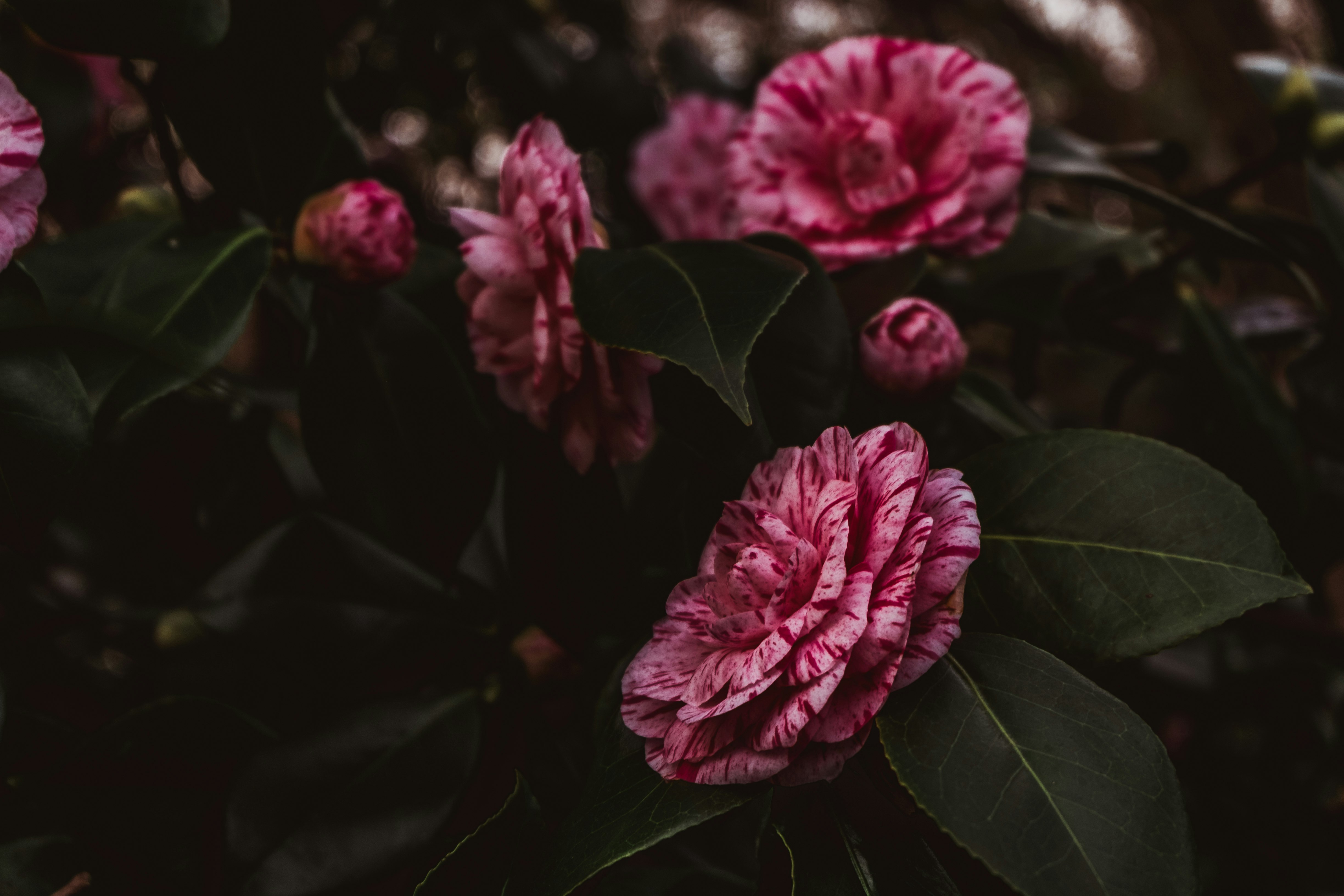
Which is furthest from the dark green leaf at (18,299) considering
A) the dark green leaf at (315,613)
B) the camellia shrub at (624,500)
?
the dark green leaf at (315,613)

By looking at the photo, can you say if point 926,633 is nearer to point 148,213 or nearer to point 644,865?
point 644,865

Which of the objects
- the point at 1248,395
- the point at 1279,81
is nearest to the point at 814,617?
the point at 1248,395

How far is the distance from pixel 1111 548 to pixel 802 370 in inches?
7.1

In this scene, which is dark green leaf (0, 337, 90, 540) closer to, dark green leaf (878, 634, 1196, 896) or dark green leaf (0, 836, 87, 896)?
dark green leaf (0, 836, 87, 896)

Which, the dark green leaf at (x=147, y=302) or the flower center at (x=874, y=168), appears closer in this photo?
the dark green leaf at (x=147, y=302)

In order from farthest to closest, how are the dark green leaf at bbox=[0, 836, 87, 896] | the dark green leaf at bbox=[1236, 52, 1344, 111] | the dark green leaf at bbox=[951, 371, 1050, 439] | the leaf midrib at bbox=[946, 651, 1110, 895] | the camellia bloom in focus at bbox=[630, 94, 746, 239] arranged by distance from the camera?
the camellia bloom in focus at bbox=[630, 94, 746, 239] → the dark green leaf at bbox=[1236, 52, 1344, 111] → the dark green leaf at bbox=[951, 371, 1050, 439] → the dark green leaf at bbox=[0, 836, 87, 896] → the leaf midrib at bbox=[946, 651, 1110, 895]

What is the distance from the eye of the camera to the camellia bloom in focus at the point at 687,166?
1.07 metres

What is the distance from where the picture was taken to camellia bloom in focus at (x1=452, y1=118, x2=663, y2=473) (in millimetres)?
447

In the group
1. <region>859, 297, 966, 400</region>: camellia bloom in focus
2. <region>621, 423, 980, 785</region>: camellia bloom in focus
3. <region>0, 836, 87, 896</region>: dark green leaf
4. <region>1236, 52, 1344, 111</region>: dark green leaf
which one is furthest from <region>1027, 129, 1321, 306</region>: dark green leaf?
<region>0, 836, 87, 896</region>: dark green leaf

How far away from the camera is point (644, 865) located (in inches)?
24.7

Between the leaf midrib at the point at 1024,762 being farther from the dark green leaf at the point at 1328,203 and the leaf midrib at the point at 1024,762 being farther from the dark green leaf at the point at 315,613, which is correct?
the dark green leaf at the point at 1328,203

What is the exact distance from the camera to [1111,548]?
422 mm

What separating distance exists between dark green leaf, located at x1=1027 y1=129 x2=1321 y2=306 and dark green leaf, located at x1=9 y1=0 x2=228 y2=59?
0.63 meters

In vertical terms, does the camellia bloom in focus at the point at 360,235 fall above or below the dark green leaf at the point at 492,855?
above
